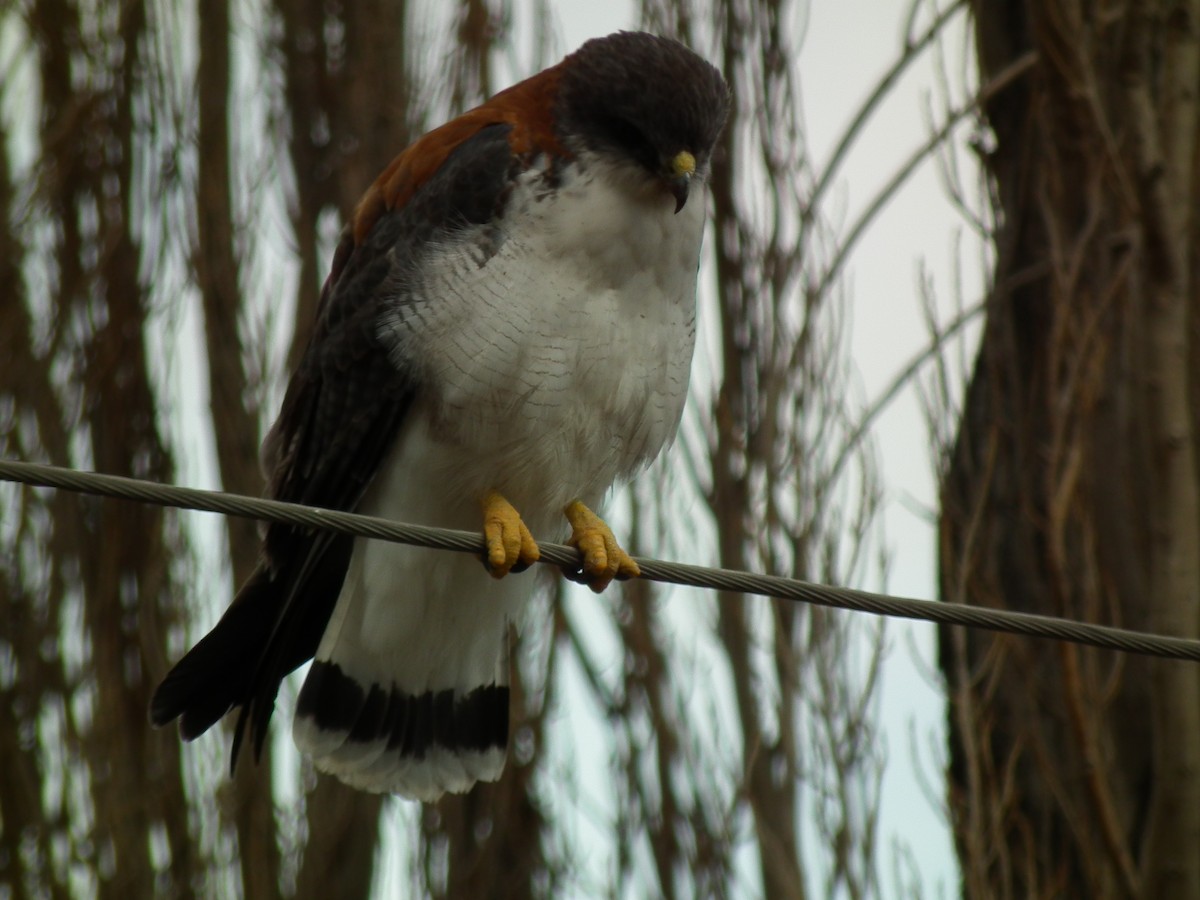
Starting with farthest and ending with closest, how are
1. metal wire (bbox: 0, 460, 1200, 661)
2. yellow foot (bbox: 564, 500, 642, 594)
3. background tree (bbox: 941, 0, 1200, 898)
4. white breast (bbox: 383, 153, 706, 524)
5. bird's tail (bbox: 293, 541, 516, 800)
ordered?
background tree (bbox: 941, 0, 1200, 898) → bird's tail (bbox: 293, 541, 516, 800) → yellow foot (bbox: 564, 500, 642, 594) → white breast (bbox: 383, 153, 706, 524) → metal wire (bbox: 0, 460, 1200, 661)

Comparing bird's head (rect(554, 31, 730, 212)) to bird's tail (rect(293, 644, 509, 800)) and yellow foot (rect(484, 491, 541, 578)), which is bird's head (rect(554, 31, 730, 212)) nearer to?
yellow foot (rect(484, 491, 541, 578))

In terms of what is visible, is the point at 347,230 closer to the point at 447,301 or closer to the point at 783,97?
the point at 447,301

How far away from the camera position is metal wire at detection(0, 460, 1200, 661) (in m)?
2.46

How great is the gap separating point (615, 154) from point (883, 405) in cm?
219

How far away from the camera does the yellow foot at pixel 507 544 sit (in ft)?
11.2

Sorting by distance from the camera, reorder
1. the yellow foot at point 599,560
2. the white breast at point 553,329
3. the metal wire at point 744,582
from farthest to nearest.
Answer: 1. the yellow foot at point 599,560
2. the white breast at point 553,329
3. the metal wire at point 744,582

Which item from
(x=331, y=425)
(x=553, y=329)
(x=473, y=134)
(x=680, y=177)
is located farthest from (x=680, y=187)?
(x=331, y=425)

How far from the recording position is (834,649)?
5.36 m

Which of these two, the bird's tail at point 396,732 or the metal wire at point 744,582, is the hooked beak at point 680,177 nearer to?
the metal wire at point 744,582

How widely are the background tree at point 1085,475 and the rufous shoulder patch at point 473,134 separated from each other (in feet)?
7.70

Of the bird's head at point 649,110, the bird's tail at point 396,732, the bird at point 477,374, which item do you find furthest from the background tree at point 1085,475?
the bird's head at point 649,110

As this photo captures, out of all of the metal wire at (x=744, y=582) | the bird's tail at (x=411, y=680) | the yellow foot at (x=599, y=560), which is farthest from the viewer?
the bird's tail at (x=411, y=680)

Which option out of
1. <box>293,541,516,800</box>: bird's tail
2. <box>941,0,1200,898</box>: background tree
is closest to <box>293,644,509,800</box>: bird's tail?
<box>293,541,516,800</box>: bird's tail

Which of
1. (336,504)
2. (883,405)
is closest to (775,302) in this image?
(883,405)
